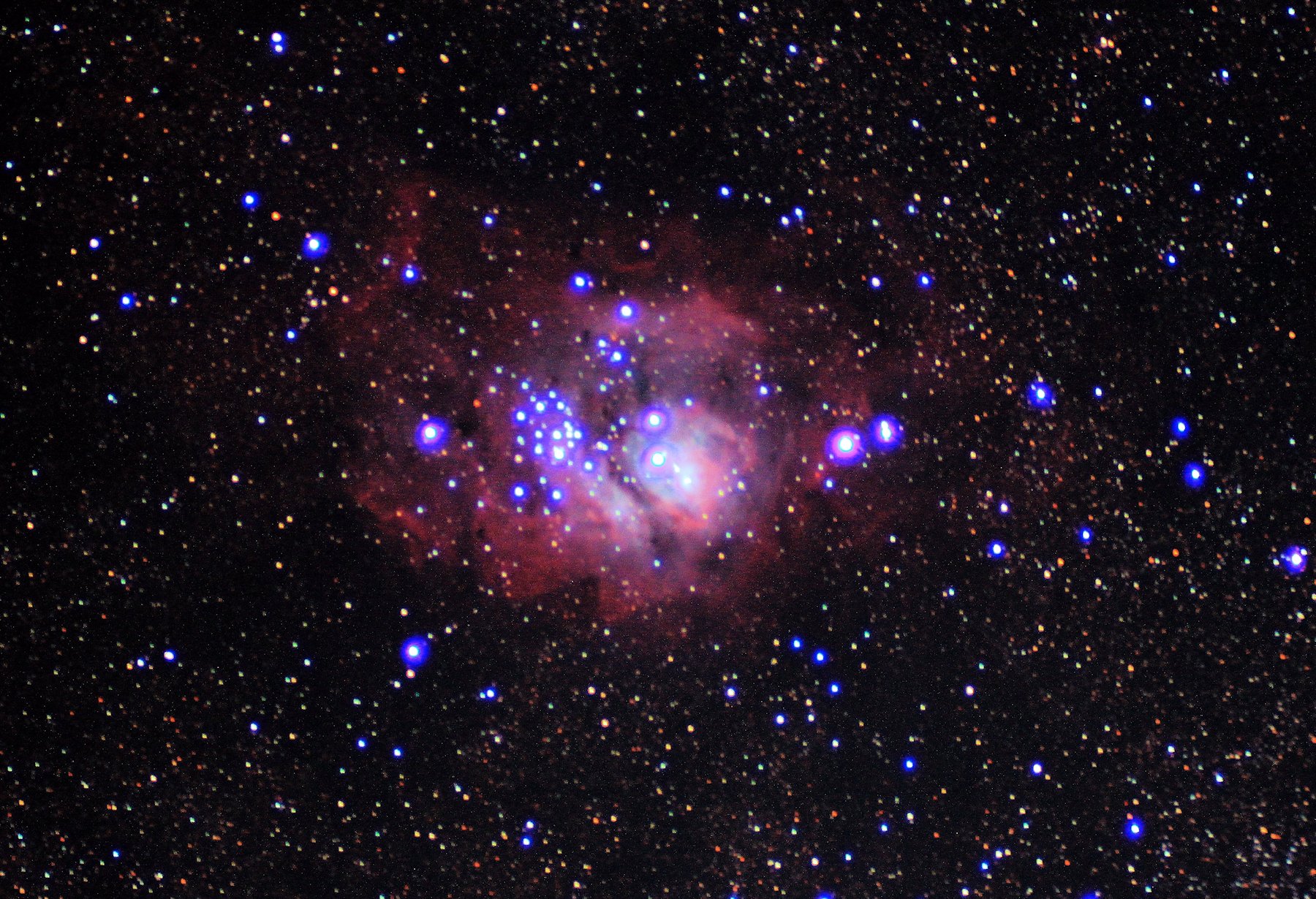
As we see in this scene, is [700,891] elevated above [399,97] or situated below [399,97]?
below

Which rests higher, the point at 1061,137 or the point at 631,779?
the point at 1061,137

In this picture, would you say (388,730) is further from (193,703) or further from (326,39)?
(326,39)

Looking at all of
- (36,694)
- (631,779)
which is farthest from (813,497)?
(36,694)

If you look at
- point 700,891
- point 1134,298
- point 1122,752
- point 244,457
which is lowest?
point 700,891

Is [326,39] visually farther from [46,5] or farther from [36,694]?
[36,694]

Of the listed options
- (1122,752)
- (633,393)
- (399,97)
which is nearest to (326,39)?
(399,97)
